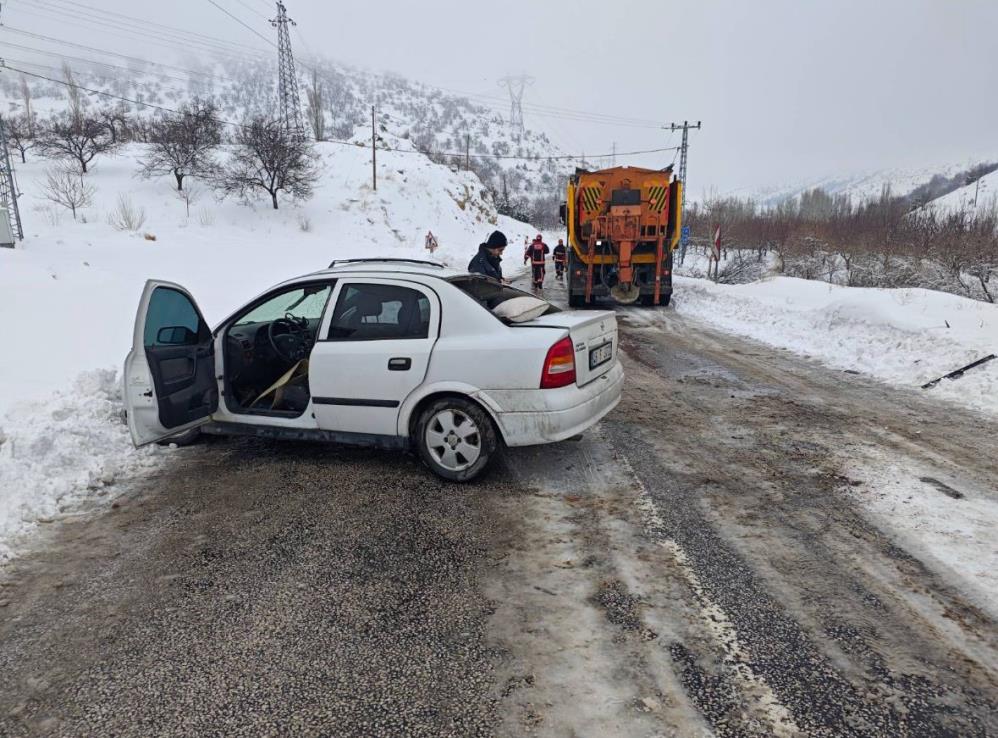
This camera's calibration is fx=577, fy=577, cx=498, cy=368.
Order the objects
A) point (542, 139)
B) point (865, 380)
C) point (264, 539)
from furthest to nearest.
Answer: point (542, 139), point (865, 380), point (264, 539)

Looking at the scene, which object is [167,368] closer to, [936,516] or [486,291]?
[486,291]

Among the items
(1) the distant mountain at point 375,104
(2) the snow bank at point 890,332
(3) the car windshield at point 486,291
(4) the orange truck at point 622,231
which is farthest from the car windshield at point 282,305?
(1) the distant mountain at point 375,104

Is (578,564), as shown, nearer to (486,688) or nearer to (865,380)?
(486,688)

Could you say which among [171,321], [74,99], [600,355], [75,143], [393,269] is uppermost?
[74,99]

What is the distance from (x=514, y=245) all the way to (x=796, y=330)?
38.8 metres

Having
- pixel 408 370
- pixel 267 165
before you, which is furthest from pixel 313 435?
pixel 267 165

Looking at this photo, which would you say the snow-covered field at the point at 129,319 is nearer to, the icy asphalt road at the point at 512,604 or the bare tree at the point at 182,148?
the icy asphalt road at the point at 512,604

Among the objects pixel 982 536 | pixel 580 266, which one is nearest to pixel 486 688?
pixel 982 536

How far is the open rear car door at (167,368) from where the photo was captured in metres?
4.27

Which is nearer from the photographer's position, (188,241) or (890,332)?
(890,332)

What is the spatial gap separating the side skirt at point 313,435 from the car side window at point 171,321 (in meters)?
0.76

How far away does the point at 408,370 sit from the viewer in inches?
167

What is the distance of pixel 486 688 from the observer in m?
2.33

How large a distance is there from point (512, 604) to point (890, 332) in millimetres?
8412
